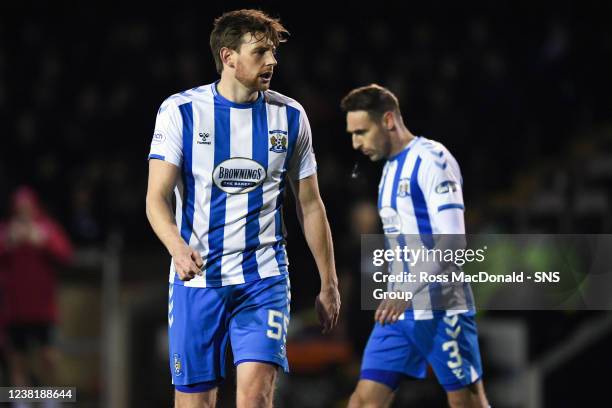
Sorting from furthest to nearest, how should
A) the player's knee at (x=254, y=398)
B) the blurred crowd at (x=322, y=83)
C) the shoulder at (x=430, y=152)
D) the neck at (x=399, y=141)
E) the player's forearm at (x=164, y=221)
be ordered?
the blurred crowd at (x=322, y=83)
the neck at (x=399, y=141)
the shoulder at (x=430, y=152)
the player's knee at (x=254, y=398)
the player's forearm at (x=164, y=221)

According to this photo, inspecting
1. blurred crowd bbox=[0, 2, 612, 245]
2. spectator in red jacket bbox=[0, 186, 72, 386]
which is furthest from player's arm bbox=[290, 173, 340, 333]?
spectator in red jacket bbox=[0, 186, 72, 386]

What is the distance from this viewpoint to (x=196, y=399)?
404 centimetres

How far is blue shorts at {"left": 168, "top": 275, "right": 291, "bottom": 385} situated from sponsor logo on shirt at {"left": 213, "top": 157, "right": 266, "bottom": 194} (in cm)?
37

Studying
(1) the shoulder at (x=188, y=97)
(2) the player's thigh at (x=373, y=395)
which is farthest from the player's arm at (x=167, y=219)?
(2) the player's thigh at (x=373, y=395)

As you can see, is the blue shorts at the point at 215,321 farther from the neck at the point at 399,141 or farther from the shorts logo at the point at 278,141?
the neck at the point at 399,141

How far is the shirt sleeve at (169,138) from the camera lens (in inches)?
156

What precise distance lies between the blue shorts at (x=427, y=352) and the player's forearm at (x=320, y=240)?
0.80 m

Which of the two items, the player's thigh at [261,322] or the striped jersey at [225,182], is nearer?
the player's thigh at [261,322]

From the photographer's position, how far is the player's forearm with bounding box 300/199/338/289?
4.14 m

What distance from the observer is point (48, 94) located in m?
10.8

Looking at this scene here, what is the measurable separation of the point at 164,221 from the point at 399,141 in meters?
1.57

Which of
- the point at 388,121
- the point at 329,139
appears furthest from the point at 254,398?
the point at 329,139

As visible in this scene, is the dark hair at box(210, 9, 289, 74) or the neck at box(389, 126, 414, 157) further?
the neck at box(389, 126, 414, 157)

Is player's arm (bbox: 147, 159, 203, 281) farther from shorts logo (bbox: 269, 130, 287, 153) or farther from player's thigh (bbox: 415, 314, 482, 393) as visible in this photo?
player's thigh (bbox: 415, 314, 482, 393)
